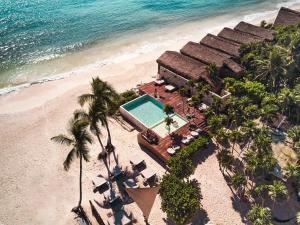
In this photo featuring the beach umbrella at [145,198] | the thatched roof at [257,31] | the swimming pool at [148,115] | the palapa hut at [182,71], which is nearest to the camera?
the beach umbrella at [145,198]

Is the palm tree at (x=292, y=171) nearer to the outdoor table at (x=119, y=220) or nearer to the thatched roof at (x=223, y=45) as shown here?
the outdoor table at (x=119, y=220)

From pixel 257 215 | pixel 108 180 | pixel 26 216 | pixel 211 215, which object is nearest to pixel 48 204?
pixel 26 216

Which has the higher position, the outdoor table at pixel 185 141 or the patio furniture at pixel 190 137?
the patio furniture at pixel 190 137

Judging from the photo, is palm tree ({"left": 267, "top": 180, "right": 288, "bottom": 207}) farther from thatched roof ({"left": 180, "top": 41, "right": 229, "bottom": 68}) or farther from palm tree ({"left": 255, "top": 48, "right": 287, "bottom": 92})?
thatched roof ({"left": 180, "top": 41, "right": 229, "bottom": 68})

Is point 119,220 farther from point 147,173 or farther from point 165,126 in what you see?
point 165,126

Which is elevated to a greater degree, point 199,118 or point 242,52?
point 242,52

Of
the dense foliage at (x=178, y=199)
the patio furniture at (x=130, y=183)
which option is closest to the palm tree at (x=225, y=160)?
the dense foliage at (x=178, y=199)

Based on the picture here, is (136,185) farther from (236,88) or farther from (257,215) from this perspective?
(236,88)
